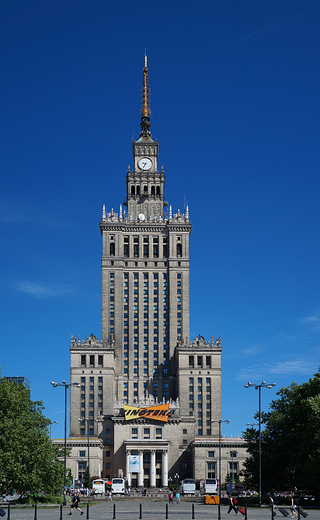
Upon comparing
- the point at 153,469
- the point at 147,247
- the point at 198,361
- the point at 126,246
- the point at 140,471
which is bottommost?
the point at 140,471

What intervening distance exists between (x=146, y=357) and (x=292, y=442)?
9750cm

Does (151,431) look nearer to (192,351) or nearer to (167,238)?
(192,351)

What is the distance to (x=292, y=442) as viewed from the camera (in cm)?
8550

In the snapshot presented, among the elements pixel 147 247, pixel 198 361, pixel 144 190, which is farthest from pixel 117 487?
pixel 144 190

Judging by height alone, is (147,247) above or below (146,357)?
above

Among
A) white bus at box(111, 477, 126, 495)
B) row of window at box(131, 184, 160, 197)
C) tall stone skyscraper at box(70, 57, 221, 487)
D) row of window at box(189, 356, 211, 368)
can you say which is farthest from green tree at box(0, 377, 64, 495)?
row of window at box(131, 184, 160, 197)

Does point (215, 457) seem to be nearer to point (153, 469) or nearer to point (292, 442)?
point (153, 469)

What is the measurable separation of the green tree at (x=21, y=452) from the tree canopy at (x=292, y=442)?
29.4 m

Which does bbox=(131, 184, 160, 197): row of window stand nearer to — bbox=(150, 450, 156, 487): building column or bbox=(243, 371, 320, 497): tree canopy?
bbox=(150, 450, 156, 487): building column

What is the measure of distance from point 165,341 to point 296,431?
98006 millimetres

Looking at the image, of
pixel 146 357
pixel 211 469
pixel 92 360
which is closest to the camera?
pixel 211 469

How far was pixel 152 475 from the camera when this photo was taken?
520 ft

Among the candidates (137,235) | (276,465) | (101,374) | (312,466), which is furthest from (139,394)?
(312,466)

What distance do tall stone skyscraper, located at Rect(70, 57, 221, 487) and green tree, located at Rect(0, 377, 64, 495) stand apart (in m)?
81.1
